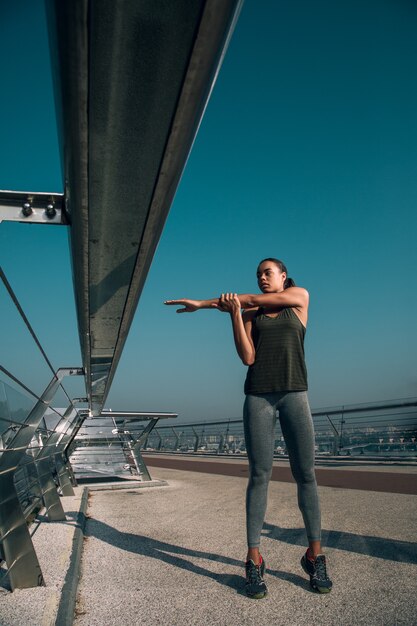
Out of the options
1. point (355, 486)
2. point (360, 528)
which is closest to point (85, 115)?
point (360, 528)

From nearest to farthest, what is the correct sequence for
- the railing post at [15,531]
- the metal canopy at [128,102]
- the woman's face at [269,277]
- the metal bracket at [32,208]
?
the metal canopy at [128,102], the metal bracket at [32,208], the railing post at [15,531], the woman's face at [269,277]

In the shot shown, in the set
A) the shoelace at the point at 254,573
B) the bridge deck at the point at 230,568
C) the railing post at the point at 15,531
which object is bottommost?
the bridge deck at the point at 230,568

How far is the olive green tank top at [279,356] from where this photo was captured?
2.15 m

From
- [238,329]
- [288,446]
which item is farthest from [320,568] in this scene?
[238,329]

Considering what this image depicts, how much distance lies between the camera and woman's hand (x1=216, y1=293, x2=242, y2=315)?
225 centimetres

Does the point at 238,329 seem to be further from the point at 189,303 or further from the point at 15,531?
the point at 15,531

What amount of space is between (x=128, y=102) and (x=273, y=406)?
1.65 m

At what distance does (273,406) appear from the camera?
2.17m

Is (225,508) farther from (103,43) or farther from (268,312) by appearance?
(103,43)

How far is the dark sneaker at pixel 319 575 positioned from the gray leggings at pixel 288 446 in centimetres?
13

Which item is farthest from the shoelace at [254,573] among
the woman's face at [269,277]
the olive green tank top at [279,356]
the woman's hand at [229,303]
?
the woman's face at [269,277]

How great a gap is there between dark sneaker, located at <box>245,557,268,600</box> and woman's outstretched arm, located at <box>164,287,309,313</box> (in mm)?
1276

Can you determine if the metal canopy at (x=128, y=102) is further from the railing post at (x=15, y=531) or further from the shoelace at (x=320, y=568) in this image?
the shoelace at (x=320, y=568)

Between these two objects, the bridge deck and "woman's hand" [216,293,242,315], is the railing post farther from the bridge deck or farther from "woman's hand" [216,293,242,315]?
"woman's hand" [216,293,242,315]
